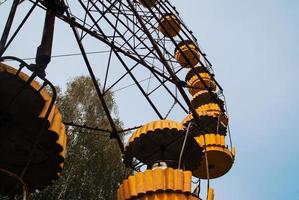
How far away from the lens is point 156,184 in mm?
5891

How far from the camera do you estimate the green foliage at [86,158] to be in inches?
554

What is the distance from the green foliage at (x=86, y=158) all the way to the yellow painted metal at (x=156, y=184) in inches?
268

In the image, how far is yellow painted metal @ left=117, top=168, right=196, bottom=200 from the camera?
5.86 meters

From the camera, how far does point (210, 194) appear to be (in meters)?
6.62

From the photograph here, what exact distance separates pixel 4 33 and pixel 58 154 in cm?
163

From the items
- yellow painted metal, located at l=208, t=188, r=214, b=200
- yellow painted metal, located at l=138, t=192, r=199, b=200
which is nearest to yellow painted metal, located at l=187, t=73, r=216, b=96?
yellow painted metal, located at l=208, t=188, r=214, b=200

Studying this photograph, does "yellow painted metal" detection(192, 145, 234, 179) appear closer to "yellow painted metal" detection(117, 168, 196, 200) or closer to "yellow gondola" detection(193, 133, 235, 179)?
"yellow gondola" detection(193, 133, 235, 179)

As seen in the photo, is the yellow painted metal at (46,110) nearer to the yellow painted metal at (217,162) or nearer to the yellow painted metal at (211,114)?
the yellow painted metal at (211,114)

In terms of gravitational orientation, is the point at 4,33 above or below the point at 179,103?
below

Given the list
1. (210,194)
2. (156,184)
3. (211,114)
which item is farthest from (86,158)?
(156,184)

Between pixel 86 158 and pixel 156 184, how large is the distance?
9.83m

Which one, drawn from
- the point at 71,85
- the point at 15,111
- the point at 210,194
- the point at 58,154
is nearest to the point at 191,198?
the point at 210,194

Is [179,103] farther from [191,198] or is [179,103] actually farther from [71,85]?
[71,85]

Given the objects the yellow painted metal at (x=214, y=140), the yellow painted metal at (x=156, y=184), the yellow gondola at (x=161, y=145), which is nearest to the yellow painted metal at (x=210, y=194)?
the yellow painted metal at (x=156, y=184)
